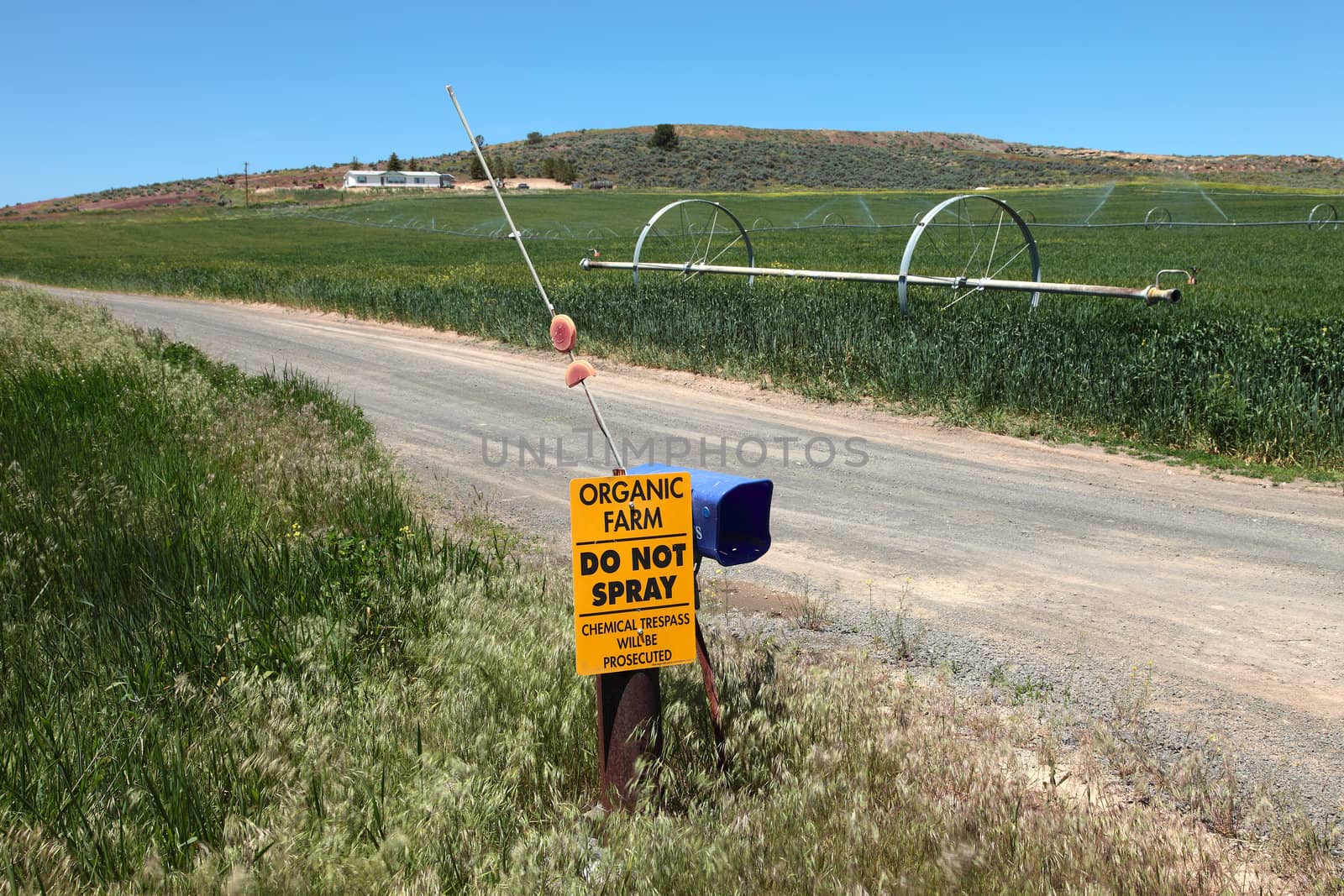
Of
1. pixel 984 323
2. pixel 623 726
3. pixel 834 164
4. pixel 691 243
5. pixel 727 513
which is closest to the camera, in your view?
pixel 623 726

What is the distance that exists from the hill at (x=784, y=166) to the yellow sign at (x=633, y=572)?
3884 inches

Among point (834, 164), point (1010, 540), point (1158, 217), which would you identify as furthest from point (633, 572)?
point (834, 164)

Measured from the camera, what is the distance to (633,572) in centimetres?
345

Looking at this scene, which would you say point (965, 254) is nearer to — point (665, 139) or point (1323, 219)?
point (1323, 219)

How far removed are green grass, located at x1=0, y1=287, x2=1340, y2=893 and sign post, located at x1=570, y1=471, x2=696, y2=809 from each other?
0.23m

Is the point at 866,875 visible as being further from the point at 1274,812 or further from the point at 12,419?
the point at 12,419

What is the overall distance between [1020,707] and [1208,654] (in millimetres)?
1283

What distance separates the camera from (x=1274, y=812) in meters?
3.78

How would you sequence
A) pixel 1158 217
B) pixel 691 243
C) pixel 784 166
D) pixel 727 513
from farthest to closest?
pixel 784 166, pixel 1158 217, pixel 691 243, pixel 727 513

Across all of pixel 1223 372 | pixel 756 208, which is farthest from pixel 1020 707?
pixel 756 208

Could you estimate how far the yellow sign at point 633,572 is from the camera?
3385mm

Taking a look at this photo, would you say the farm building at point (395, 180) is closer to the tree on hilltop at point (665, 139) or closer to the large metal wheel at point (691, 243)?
the tree on hilltop at point (665, 139)

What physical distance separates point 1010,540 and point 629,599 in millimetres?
4664

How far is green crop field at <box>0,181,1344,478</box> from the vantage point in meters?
10.3
